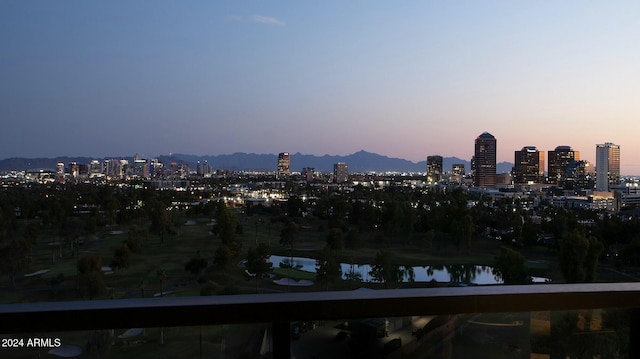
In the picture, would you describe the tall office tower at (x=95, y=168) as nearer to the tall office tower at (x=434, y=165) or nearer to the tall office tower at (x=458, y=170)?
the tall office tower at (x=434, y=165)

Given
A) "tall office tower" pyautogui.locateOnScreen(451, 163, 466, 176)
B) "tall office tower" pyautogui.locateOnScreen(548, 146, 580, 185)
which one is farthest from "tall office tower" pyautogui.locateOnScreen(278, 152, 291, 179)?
"tall office tower" pyautogui.locateOnScreen(548, 146, 580, 185)

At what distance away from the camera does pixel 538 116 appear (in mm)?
29312

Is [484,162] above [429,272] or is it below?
above

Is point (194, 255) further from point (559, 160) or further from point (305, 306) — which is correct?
point (559, 160)

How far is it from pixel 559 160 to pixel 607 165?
14.3 meters

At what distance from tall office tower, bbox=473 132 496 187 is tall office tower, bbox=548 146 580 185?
9444mm

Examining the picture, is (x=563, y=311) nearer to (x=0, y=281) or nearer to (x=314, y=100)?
(x=0, y=281)

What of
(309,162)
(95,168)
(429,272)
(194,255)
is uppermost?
(309,162)

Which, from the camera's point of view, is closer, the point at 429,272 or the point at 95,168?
the point at 429,272

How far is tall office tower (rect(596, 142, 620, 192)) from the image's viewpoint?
5489cm

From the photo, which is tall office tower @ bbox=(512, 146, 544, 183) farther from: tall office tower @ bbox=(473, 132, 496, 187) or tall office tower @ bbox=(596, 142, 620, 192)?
tall office tower @ bbox=(596, 142, 620, 192)

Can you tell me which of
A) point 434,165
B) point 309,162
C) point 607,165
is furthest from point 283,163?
point 607,165

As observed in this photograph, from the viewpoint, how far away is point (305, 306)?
799 millimetres

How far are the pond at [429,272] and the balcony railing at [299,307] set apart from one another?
11941 mm
